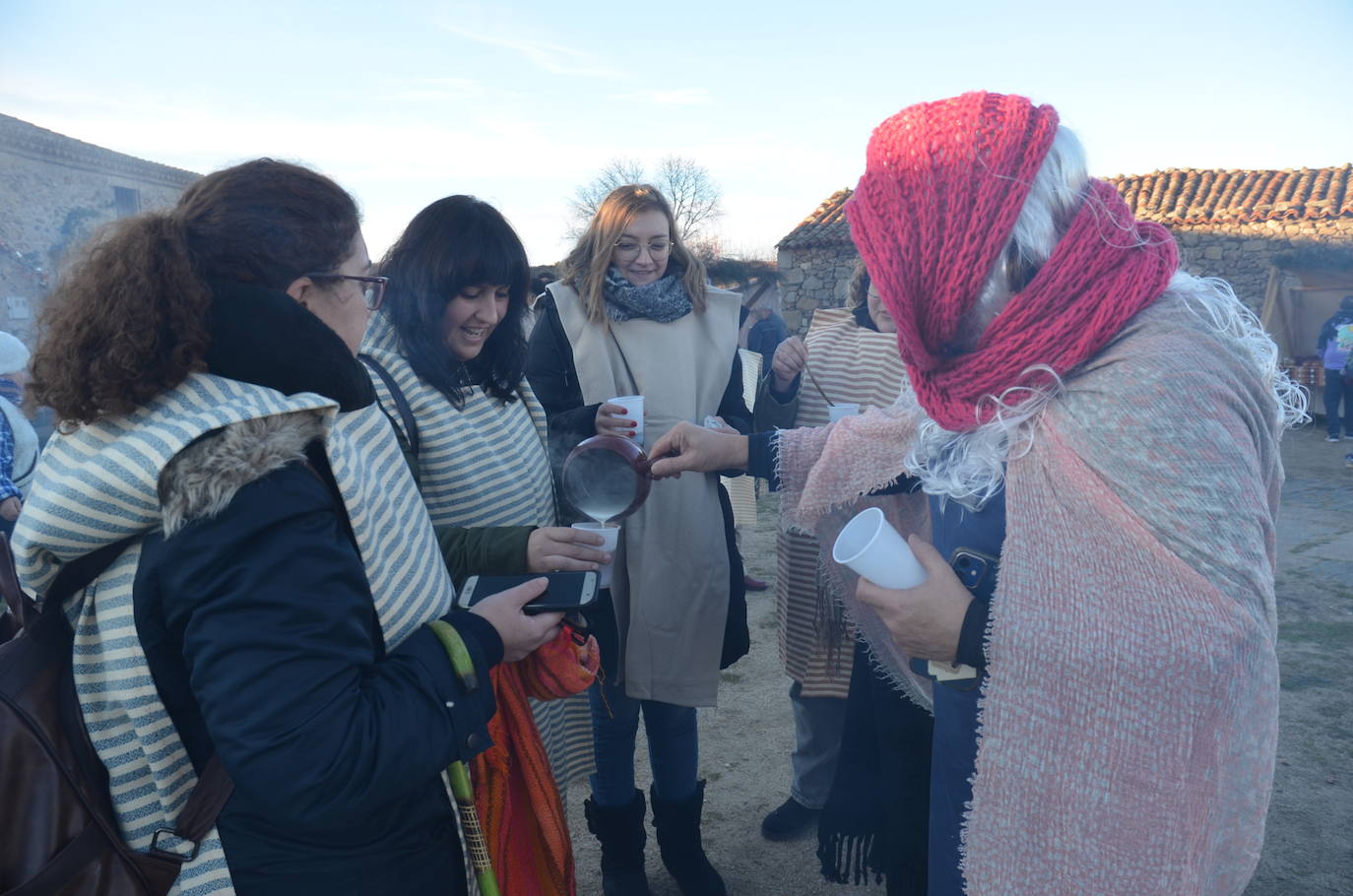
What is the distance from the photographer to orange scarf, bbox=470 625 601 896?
1599mm

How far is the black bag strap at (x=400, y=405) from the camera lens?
1.91 m

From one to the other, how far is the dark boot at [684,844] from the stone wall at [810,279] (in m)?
15.2

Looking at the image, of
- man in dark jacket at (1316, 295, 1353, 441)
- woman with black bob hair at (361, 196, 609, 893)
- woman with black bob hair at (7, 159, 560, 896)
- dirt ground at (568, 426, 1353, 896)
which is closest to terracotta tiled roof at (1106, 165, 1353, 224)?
man in dark jacket at (1316, 295, 1353, 441)

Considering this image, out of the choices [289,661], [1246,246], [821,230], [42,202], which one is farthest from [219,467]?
[42,202]

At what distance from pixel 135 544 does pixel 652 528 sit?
1761 millimetres

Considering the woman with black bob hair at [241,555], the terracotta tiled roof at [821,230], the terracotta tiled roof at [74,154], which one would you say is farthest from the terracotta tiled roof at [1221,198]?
the woman with black bob hair at [241,555]

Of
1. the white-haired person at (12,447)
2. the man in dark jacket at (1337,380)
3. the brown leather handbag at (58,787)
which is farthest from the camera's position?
the man in dark jacket at (1337,380)

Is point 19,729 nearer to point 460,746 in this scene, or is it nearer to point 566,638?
point 460,746

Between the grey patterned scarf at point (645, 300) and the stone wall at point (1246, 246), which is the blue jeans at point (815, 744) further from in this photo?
the stone wall at point (1246, 246)

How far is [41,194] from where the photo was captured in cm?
1786

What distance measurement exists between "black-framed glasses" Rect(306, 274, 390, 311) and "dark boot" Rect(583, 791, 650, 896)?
1945 millimetres

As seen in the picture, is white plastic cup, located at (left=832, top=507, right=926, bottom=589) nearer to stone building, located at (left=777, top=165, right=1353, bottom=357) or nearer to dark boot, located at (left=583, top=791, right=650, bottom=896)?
dark boot, located at (left=583, top=791, right=650, bottom=896)

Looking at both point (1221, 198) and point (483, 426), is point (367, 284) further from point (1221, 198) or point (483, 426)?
point (1221, 198)

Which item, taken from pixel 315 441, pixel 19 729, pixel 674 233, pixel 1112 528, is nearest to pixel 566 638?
pixel 315 441
